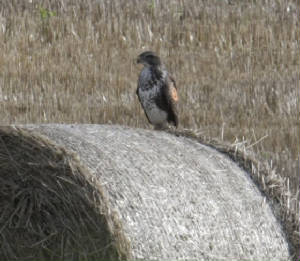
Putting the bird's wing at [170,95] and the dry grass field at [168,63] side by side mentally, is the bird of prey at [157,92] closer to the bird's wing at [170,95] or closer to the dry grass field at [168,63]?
the bird's wing at [170,95]

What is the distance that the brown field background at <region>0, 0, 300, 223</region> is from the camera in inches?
346

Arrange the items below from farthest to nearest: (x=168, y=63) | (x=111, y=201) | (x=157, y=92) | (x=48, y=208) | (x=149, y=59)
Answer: (x=168, y=63) < (x=149, y=59) < (x=157, y=92) < (x=48, y=208) < (x=111, y=201)

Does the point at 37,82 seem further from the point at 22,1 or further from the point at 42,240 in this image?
the point at 42,240

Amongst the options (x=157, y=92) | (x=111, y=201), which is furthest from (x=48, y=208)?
(x=157, y=92)

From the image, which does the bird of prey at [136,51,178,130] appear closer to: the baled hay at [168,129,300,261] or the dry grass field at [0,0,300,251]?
the baled hay at [168,129,300,261]

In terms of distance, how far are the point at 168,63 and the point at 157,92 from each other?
3261 millimetres

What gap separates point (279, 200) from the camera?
630cm

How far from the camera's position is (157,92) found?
6.98 meters

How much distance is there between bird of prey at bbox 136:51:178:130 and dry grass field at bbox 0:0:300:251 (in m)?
0.93

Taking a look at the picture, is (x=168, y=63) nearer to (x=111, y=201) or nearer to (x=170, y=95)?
(x=170, y=95)

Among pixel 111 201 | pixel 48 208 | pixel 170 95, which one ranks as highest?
pixel 170 95

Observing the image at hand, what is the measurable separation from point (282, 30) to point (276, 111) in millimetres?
2157

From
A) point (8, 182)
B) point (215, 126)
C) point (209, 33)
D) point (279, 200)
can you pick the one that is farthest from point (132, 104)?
point (8, 182)

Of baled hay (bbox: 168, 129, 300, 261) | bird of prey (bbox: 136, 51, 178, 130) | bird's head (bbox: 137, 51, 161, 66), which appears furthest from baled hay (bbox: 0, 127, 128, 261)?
bird's head (bbox: 137, 51, 161, 66)
